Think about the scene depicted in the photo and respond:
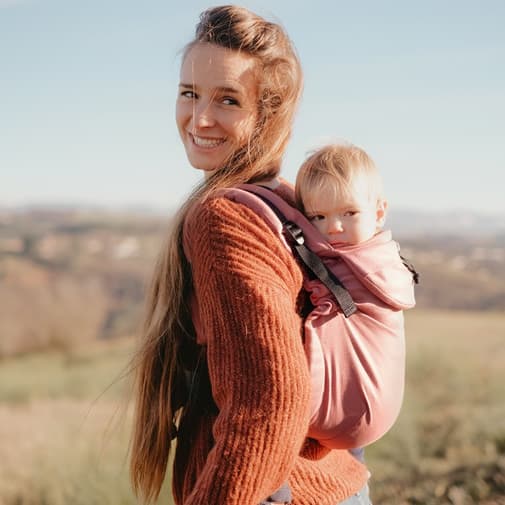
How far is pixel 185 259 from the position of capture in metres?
1.81

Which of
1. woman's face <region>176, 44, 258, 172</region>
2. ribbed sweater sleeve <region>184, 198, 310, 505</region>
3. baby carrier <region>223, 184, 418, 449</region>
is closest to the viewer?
ribbed sweater sleeve <region>184, 198, 310, 505</region>

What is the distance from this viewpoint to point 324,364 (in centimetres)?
158

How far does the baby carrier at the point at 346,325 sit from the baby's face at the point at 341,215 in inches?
1.0

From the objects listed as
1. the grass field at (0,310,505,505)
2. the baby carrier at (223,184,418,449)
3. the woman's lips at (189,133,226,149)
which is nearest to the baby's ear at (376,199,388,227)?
the baby carrier at (223,184,418,449)

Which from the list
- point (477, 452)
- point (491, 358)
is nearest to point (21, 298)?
point (491, 358)

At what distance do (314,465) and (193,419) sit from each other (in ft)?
0.98

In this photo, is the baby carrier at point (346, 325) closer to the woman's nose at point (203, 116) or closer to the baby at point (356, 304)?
the baby at point (356, 304)

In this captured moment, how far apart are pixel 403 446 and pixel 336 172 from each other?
18.6 ft

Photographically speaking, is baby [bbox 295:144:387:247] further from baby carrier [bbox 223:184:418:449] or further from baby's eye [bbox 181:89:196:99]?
baby's eye [bbox 181:89:196:99]

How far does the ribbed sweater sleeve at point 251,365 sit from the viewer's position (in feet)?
4.81

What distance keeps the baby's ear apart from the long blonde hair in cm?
27

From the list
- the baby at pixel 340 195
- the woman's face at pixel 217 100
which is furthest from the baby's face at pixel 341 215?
the woman's face at pixel 217 100

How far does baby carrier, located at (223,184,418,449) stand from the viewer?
1.59m

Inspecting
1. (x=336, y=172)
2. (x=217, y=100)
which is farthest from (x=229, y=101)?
(x=336, y=172)
